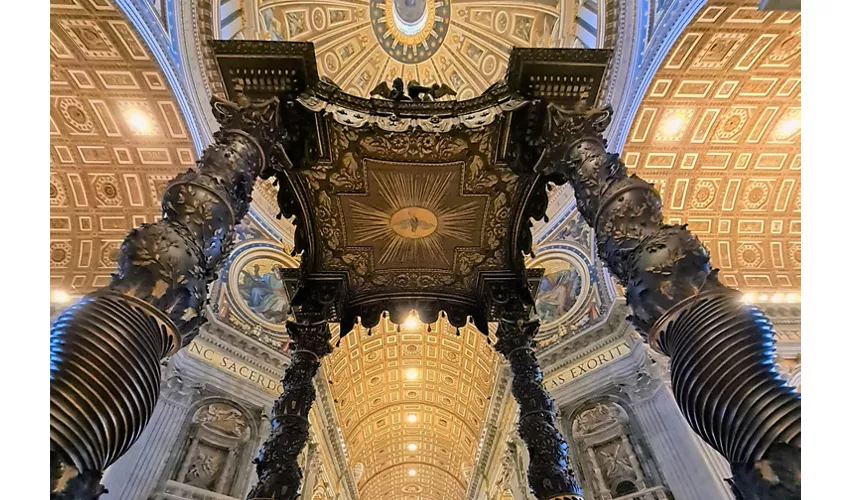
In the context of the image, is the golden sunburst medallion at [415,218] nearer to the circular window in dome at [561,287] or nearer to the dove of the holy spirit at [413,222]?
the dove of the holy spirit at [413,222]

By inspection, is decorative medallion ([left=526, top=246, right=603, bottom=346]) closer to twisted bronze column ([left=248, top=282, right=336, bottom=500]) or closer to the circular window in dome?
the circular window in dome

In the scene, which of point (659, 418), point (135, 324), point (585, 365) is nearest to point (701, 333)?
point (135, 324)

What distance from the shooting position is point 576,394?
33.9 feet

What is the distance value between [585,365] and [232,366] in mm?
7959

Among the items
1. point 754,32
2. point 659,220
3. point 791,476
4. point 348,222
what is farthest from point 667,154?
point 791,476

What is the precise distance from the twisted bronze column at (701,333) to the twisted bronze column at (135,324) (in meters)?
2.21

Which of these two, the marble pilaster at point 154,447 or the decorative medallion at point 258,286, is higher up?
the decorative medallion at point 258,286

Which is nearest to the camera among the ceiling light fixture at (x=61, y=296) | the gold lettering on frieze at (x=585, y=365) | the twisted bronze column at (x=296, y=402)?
the twisted bronze column at (x=296, y=402)

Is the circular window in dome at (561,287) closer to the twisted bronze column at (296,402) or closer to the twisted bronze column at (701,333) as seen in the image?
the twisted bronze column at (296,402)

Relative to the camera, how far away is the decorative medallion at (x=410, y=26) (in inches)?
609

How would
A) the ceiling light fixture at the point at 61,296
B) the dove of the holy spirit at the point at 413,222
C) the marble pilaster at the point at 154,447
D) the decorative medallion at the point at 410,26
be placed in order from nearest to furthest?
the dove of the holy spirit at the point at 413,222, the marble pilaster at the point at 154,447, the ceiling light fixture at the point at 61,296, the decorative medallion at the point at 410,26

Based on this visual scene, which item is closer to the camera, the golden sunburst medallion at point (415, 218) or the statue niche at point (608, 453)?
the golden sunburst medallion at point (415, 218)

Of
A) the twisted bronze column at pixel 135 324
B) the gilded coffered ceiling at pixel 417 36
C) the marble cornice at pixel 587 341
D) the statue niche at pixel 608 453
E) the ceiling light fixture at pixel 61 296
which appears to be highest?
the gilded coffered ceiling at pixel 417 36

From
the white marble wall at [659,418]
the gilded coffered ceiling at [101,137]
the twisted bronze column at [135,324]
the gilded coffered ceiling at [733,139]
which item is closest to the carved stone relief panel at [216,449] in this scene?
the gilded coffered ceiling at [101,137]
